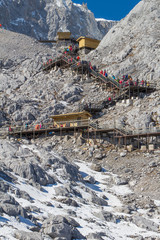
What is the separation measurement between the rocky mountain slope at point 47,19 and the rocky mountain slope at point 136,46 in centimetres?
6501

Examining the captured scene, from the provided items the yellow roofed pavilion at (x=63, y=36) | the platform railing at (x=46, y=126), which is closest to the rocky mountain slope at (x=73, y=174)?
the platform railing at (x=46, y=126)

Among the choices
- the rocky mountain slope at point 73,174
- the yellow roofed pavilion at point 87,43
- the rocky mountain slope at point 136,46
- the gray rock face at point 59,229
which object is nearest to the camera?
the gray rock face at point 59,229

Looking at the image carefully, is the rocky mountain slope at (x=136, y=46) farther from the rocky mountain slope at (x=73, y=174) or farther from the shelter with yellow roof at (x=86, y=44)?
the shelter with yellow roof at (x=86, y=44)

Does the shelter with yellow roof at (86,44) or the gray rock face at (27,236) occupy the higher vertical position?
the shelter with yellow roof at (86,44)

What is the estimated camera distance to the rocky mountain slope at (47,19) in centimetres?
13625

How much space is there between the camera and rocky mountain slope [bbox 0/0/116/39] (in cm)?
13625

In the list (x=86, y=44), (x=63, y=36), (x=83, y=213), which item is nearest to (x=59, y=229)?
(x=83, y=213)

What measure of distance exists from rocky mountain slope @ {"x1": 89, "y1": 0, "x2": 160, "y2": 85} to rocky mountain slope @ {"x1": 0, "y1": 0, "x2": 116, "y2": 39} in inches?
2559

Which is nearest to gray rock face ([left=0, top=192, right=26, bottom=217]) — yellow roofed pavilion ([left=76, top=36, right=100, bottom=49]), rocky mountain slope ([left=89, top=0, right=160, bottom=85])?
rocky mountain slope ([left=89, top=0, right=160, bottom=85])

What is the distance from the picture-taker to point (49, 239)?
15.4 metres

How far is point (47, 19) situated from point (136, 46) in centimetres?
9384

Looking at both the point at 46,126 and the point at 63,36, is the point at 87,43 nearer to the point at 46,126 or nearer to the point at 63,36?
the point at 63,36

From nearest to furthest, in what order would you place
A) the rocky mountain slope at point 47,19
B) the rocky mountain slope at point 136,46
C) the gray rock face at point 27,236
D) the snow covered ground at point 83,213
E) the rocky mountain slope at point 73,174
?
1. the gray rock face at point 27,236
2. the snow covered ground at point 83,213
3. the rocky mountain slope at point 73,174
4. the rocky mountain slope at point 136,46
5. the rocky mountain slope at point 47,19

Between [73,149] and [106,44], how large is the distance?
35.8m
